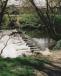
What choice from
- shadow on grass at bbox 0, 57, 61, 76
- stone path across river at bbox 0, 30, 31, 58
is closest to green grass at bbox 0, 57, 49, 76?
shadow on grass at bbox 0, 57, 61, 76

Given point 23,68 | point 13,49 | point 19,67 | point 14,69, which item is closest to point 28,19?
point 13,49

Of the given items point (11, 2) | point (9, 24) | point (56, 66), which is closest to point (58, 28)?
point (9, 24)

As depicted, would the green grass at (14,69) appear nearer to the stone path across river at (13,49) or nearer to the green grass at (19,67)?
the green grass at (19,67)

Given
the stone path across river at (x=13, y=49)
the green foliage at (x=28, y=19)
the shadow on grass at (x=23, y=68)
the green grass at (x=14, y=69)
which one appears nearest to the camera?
the green grass at (x=14, y=69)

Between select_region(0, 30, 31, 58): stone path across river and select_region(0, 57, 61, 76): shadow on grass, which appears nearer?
select_region(0, 57, 61, 76): shadow on grass

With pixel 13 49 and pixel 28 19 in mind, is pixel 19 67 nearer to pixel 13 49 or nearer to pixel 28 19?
pixel 13 49

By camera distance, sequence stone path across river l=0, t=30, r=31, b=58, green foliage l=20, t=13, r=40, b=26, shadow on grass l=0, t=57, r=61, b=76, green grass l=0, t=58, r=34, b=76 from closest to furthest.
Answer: green grass l=0, t=58, r=34, b=76
shadow on grass l=0, t=57, r=61, b=76
stone path across river l=0, t=30, r=31, b=58
green foliage l=20, t=13, r=40, b=26

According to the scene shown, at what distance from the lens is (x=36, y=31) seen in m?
47.8

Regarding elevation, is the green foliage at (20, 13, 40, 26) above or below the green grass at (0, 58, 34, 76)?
below

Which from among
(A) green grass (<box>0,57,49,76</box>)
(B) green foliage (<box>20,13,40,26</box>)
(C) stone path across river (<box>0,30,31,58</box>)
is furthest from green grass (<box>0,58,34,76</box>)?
(B) green foliage (<box>20,13,40,26</box>)

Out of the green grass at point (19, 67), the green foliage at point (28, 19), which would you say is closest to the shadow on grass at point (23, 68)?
the green grass at point (19, 67)

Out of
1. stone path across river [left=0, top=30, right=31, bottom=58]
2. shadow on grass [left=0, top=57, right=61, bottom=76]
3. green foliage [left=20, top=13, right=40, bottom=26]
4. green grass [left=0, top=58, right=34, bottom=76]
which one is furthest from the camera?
green foliage [left=20, top=13, right=40, bottom=26]

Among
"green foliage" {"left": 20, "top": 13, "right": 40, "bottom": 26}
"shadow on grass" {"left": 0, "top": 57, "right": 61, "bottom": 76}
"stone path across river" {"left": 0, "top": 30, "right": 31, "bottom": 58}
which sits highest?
"shadow on grass" {"left": 0, "top": 57, "right": 61, "bottom": 76}

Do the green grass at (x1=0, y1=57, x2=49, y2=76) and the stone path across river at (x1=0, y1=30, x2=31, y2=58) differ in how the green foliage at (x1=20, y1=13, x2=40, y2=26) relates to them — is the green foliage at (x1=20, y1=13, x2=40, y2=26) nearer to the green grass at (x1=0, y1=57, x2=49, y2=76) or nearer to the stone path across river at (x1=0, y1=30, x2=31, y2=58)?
the stone path across river at (x1=0, y1=30, x2=31, y2=58)
